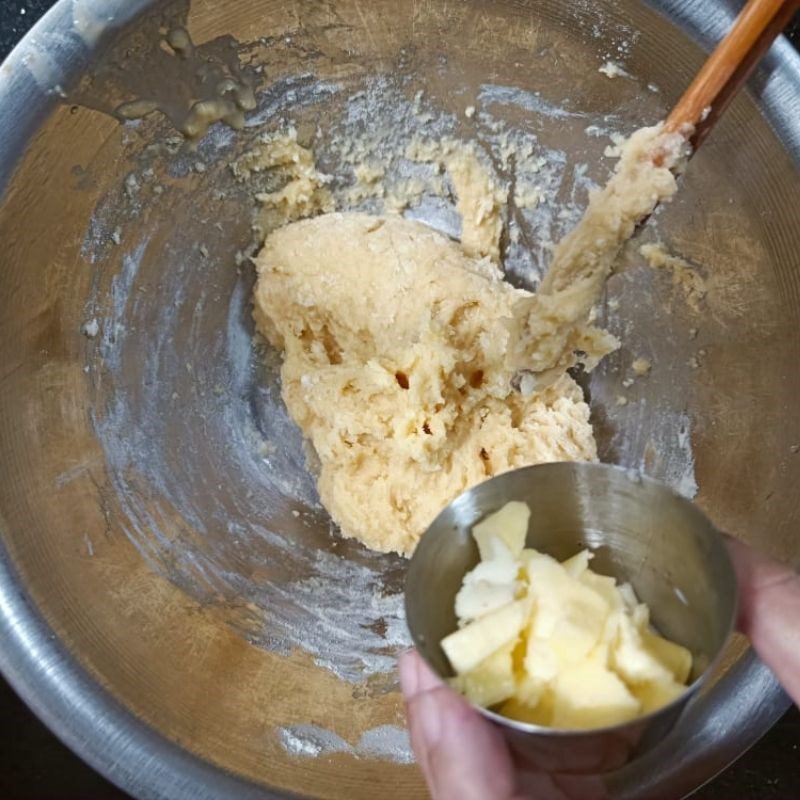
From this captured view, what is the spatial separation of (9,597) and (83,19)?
2.67 ft

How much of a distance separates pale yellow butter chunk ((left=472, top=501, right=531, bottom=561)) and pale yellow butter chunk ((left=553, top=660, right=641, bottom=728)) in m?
0.18

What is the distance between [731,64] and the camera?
3.63ft

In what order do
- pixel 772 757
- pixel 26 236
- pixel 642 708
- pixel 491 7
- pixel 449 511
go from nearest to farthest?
pixel 642 708
pixel 449 511
pixel 26 236
pixel 491 7
pixel 772 757

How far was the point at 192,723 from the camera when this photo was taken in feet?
4.13

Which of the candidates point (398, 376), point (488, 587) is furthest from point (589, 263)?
point (488, 587)

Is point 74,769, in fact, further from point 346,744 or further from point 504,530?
point 504,530

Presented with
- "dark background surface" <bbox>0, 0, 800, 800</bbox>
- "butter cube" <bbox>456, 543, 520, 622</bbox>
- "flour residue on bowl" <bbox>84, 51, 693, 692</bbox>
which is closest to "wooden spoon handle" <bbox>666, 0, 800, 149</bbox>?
"flour residue on bowl" <bbox>84, 51, 693, 692</bbox>

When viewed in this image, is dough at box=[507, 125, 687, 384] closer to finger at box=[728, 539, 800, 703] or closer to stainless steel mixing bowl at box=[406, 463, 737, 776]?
stainless steel mixing bowl at box=[406, 463, 737, 776]

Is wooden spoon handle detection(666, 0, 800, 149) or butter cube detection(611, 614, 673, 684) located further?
wooden spoon handle detection(666, 0, 800, 149)

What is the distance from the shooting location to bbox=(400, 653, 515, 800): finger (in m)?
0.92

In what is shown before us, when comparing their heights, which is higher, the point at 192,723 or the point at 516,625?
the point at 516,625

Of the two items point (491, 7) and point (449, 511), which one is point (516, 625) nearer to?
point (449, 511)

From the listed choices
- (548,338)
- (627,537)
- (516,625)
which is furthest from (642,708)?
(548,338)

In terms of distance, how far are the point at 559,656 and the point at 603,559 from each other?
0.26 metres
